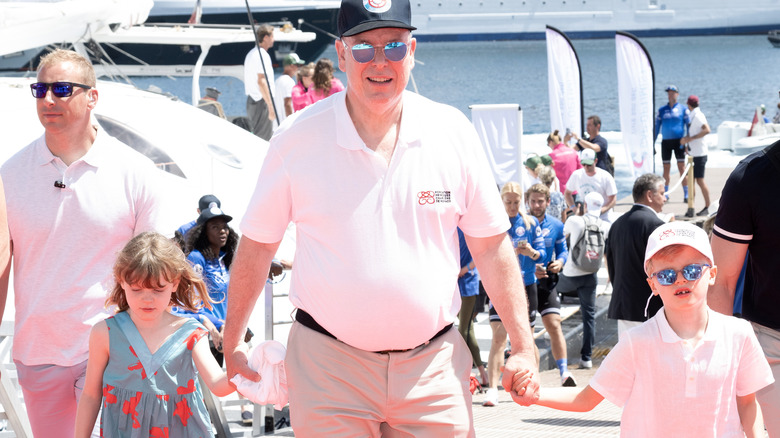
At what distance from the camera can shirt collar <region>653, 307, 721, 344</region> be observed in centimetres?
359

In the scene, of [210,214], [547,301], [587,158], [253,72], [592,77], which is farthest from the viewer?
[592,77]

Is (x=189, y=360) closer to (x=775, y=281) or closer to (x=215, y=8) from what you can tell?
(x=775, y=281)

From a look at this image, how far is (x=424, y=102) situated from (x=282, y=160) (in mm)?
513

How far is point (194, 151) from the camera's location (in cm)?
1018

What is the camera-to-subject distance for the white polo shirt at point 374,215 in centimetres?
338

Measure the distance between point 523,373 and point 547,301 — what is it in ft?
21.4

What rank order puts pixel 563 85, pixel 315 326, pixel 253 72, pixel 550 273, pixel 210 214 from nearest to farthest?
1. pixel 315 326
2. pixel 210 214
3. pixel 550 273
4. pixel 253 72
5. pixel 563 85

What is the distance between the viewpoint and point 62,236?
4395 millimetres

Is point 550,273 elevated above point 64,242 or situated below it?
below

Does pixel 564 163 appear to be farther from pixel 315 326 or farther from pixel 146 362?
pixel 315 326

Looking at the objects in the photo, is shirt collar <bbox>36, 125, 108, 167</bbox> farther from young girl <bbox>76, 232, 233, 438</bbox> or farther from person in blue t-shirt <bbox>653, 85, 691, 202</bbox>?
person in blue t-shirt <bbox>653, 85, 691, 202</bbox>

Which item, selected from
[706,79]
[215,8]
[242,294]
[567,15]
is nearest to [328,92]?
[242,294]

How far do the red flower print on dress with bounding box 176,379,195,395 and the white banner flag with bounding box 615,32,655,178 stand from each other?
1550 cm

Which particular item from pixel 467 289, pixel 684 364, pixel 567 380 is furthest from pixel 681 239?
pixel 567 380
